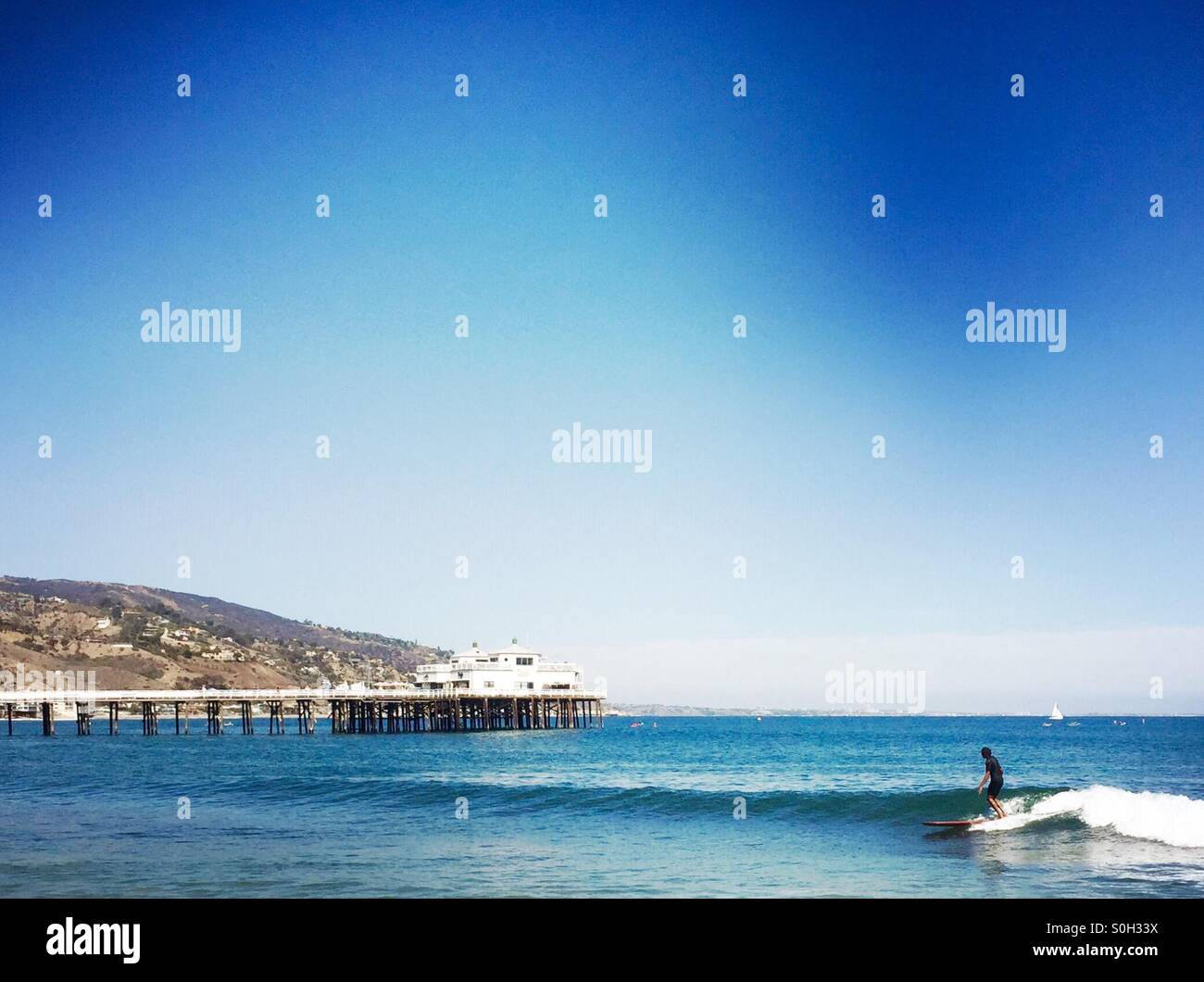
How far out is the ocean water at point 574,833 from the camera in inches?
692

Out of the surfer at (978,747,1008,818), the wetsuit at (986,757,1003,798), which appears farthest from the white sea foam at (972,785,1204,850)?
the wetsuit at (986,757,1003,798)

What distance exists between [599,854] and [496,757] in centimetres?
3676

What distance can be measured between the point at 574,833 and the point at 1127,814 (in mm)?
12062

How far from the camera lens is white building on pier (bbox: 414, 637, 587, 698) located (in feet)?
306

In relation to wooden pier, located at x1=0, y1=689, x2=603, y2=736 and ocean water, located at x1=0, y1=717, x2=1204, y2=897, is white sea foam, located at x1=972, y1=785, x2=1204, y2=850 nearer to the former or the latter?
ocean water, located at x1=0, y1=717, x2=1204, y2=897

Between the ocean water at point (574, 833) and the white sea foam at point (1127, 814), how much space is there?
8 centimetres

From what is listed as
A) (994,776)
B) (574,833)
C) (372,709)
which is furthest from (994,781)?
(372,709)

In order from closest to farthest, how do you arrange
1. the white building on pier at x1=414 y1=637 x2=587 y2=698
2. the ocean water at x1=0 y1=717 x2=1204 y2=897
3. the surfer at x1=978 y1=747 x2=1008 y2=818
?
1. the ocean water at x1=0 y1=717 x2=1204 y2=897
2. the surfer at x1=978 y1=747 x2=1008 y2=818
3. the white building on pier at x1=414 y1=637 x2=587 y2=698

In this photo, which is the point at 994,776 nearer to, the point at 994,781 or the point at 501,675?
the point at 994,781

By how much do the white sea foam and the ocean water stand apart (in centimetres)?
8

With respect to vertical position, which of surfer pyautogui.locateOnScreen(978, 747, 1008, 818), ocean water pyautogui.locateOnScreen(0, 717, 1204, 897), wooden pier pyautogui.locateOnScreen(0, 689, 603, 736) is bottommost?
wooden pier pyautogui.locateOnScreen(0, 689, 603, 736)

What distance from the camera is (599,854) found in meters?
21.5
